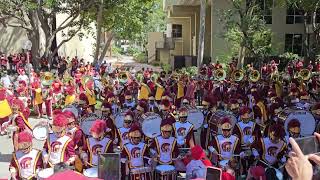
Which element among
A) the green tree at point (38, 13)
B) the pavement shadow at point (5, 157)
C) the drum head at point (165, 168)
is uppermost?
the green tree at point (38, 13)

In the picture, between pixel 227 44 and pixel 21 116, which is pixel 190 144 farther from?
Result: pixel 227 44

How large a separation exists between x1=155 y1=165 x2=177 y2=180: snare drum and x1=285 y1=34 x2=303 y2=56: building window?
95.8 feet

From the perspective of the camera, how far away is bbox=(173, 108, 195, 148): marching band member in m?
9.34

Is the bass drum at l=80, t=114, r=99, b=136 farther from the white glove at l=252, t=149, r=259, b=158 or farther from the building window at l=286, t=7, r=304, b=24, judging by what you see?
the building window at l=286, t=7, r=304, b=24

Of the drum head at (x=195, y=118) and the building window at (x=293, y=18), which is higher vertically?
the building window at (x=293, y=18)

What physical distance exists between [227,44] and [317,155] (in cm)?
3079

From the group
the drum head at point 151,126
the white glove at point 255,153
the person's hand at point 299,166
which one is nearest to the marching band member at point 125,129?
the drum head at point 151,126

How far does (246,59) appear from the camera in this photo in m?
33.2

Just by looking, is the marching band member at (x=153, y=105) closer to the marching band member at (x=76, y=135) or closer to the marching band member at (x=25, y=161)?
the marching band member at (x=76, y=135)

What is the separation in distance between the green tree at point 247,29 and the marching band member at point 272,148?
61.2 ft

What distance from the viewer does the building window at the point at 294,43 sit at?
116 ft

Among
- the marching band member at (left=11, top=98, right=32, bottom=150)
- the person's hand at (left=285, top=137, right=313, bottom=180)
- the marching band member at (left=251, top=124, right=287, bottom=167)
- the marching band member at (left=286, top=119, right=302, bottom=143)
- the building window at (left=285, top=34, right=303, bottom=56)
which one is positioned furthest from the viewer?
the building window at (left=285, top=34, right=303, bottom=56)

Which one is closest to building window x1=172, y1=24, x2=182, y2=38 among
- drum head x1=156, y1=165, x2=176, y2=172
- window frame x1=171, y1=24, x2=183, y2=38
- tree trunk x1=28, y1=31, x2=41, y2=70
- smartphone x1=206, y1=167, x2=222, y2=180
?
window frame x1=171, y1=24, x2=183, y2=38

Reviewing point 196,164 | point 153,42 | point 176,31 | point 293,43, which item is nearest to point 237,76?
point 196,164
